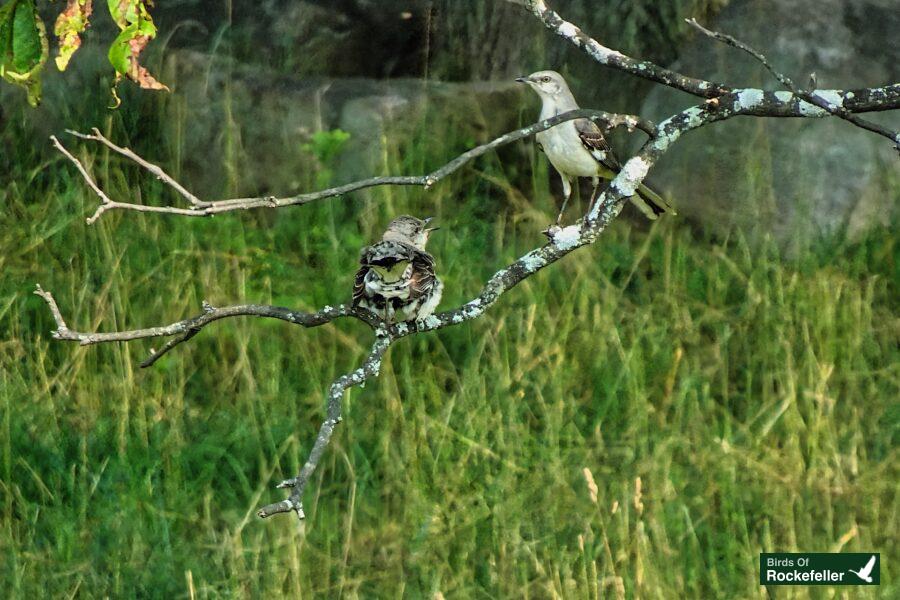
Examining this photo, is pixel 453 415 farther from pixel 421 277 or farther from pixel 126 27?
Result: pixel 126 27

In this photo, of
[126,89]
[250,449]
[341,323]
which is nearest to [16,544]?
[250,449]

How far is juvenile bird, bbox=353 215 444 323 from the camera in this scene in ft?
14.5

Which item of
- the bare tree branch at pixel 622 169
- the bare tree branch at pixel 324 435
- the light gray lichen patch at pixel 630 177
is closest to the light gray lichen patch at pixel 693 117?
the bare tree branch at pixel 622 169

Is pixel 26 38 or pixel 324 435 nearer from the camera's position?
pixel 324 435

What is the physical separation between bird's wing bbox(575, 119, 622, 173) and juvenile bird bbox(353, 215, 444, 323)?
1797 mm

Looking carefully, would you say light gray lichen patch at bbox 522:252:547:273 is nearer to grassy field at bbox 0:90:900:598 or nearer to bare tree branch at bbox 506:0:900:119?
bare tree branch at bbox 506:0:900:119

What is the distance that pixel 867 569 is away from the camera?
4762mm

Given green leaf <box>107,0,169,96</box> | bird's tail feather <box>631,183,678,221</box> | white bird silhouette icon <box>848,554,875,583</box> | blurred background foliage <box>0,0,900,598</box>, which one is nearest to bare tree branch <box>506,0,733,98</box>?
green leaf <box>107,0,169,96</box>

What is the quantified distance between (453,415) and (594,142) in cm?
151

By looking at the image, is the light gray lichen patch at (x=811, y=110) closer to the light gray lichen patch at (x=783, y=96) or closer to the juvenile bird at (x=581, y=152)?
the light gray lichen patch at (x=783, y=96)

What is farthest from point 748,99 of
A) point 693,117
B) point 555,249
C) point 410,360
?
point 410,360

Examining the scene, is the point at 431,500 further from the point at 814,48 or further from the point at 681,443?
the point at 814,48

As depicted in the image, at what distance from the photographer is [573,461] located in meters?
5.40

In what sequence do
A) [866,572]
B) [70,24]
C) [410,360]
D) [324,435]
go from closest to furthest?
→ [324,435] < [70,24] < [866,572] < [410,360]
